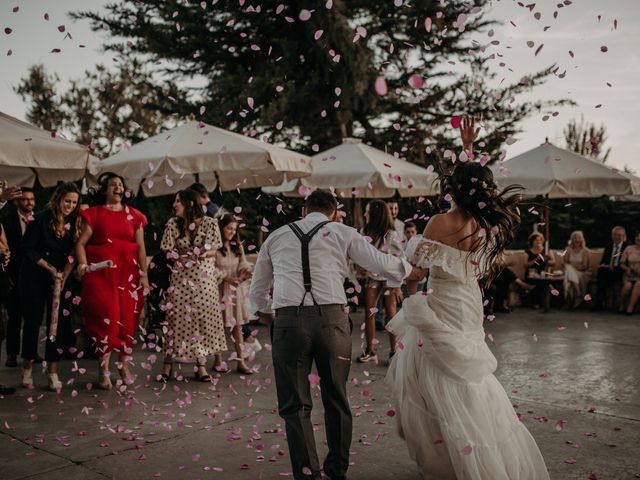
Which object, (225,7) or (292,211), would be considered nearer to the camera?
(225,7)

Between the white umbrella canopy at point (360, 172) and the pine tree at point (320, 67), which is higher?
the pine tree at point (320, 67)

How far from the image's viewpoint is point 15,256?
790 centimetres

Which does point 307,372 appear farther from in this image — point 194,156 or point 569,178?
point 569,178

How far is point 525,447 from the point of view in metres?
3.76

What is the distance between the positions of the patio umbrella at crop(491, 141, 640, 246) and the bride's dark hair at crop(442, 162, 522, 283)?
7427 millimetres

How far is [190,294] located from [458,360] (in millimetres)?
3604

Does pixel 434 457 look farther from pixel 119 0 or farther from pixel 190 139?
pixel 119 0

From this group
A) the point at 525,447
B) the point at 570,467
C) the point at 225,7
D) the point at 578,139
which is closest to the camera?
the point at 525,447

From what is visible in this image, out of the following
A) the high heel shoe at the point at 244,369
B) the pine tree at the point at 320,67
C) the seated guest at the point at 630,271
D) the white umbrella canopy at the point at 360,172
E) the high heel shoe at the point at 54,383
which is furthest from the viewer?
the pine tree at the point at 320,67

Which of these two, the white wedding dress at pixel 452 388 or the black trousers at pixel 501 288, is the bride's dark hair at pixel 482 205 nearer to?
the white wedding dress at pixel 452 388

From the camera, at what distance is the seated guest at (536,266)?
12.3 m

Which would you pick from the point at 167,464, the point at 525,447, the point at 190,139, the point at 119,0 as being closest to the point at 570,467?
the point at 525,447

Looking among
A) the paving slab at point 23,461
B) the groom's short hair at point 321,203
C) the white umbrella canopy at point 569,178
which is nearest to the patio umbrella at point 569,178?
the white umbrella canopy at point 569,178

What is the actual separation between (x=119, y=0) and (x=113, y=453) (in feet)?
58.0
